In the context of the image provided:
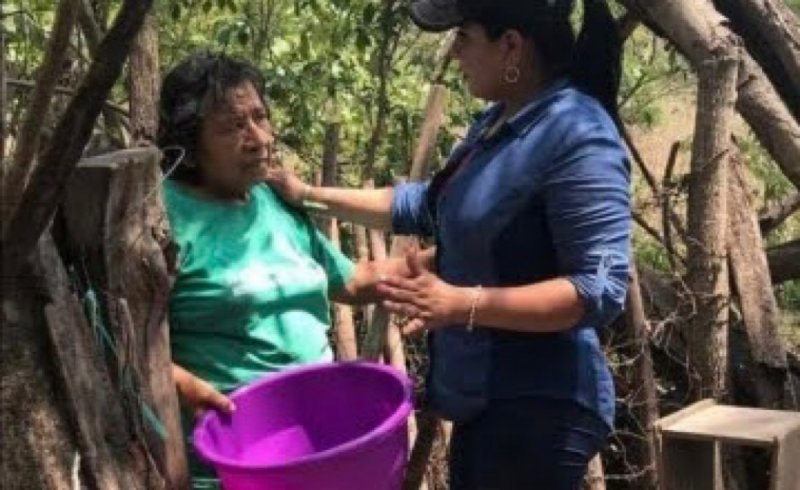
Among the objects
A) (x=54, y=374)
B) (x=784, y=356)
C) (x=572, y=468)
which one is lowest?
(x=784, y=356)

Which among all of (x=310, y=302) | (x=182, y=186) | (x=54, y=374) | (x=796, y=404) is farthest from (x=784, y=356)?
(x=54, y=374)

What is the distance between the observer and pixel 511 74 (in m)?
2.06

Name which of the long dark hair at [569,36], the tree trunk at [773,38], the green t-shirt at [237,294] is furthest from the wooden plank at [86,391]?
the tree trunk at [773,38]

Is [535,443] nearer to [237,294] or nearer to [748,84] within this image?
[237,294]

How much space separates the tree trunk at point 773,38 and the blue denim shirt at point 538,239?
1.93m

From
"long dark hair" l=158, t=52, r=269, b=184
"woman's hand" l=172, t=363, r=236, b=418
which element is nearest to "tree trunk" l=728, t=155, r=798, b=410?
"long dark hair" l=158, t=52, r=269, b=184

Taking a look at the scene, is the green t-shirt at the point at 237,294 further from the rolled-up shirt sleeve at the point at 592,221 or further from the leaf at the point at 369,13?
the leaf at the point at 369,13

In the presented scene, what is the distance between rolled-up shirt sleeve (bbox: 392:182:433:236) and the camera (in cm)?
242

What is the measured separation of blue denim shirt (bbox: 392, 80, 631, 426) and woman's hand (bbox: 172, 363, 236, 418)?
0.41 metres

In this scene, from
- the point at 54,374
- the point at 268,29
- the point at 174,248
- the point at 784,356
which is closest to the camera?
the point at 54,374

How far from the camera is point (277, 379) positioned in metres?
2.11

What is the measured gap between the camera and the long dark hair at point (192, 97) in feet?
7.12

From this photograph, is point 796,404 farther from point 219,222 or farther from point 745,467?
point 219,222

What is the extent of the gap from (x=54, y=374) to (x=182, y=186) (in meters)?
0.66
